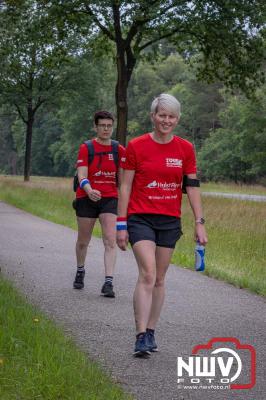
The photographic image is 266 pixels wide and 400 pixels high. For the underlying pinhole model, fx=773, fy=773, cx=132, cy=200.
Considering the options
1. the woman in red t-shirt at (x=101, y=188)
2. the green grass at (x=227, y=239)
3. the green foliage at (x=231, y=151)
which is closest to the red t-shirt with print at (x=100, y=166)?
the woman in red t-shirt at (x=101, y=188)

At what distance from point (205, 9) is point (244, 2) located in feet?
4.45

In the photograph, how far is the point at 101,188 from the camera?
8164 millimetres

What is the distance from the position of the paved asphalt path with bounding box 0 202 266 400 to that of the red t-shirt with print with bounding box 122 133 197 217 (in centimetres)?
105

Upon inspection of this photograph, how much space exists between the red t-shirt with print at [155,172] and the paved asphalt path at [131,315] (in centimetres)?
105

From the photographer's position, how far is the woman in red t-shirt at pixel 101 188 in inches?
314

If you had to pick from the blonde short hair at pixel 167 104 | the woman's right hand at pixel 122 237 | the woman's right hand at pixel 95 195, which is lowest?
the woman's right hand at pixel 122 237

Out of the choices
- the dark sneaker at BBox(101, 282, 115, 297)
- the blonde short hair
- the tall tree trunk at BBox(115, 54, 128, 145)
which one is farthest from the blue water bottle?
the tall tree trunk at BBox(115, 54, 128, 145)

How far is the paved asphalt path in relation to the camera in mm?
4848

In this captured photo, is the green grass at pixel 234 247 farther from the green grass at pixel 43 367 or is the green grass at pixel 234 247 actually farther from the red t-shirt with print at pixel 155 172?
the green grass at pixel 43 367

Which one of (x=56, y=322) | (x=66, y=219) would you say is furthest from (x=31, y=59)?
(x=56, y=322)

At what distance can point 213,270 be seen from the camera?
33.3 ft

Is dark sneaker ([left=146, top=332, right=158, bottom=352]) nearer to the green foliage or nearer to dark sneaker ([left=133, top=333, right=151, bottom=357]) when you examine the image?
dark sneaker ([left=133, top=333, right=151, bottom=357])

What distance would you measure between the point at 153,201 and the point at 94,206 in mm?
2827

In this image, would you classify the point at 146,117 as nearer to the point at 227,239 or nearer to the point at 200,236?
the point at 227,239
